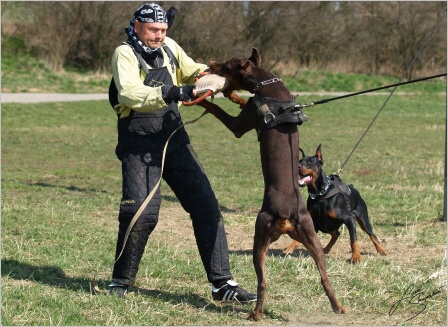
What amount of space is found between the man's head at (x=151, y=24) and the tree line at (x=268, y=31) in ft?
60.8

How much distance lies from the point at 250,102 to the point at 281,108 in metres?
0.24

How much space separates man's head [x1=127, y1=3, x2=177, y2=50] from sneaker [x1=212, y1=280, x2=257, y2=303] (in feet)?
6.12

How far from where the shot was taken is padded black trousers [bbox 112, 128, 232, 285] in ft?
18.6

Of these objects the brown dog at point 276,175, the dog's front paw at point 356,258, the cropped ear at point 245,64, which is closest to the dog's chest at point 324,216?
the dog's front paw at point 356,258

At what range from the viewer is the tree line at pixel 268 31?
29.2 metres

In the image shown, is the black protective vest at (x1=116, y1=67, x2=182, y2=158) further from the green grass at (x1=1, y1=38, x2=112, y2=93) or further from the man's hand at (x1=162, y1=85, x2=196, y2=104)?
the green grass at (x1=1, y1=38, x2=112, y2=93)

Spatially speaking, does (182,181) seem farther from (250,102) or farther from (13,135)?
(13,135)

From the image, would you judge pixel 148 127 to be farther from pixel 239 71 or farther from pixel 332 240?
pixel 332 240

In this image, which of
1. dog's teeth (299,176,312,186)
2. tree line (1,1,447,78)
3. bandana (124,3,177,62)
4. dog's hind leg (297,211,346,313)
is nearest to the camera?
dog's hind leg (297,211,346,313)

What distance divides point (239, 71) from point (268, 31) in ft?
98.9

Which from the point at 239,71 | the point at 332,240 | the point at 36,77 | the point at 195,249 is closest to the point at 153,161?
the point at 239,71

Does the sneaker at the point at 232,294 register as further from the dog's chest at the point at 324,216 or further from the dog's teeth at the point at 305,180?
the dog's chest at the point at 324,216

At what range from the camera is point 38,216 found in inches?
352

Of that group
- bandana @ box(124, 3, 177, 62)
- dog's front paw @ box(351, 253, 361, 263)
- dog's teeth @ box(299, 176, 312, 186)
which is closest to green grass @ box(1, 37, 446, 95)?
dog's teeth @ box(299, 176, 312, 186)
